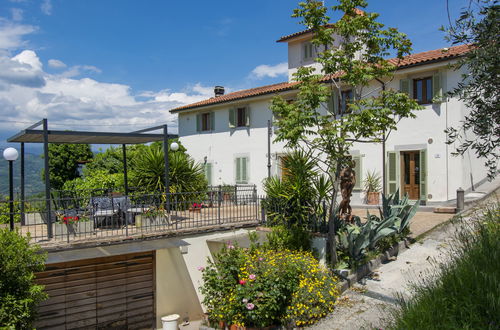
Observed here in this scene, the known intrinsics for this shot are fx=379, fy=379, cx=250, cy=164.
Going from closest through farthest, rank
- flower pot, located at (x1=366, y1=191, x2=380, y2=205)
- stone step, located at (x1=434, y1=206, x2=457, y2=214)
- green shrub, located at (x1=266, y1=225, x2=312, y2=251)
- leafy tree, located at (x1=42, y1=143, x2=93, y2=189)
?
1. green shrub, located at (x1=266, y1=225, x2=312, y2=251)
2. stone step, located at (x1=434, y1=206, x2=457, y2=214)
3. flower pot, located at (x1=366, y1=191, x2=380, y2=205)
4. leafy tree, located at (x1=42, y1=143, x2=93, y2=189)

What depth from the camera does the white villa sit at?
13.8 metres

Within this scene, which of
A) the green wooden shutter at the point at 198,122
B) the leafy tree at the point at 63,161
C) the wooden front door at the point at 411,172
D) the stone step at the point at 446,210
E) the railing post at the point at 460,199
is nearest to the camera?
the railing post at the point at 460,199

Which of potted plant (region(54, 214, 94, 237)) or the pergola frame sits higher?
the pergola frame

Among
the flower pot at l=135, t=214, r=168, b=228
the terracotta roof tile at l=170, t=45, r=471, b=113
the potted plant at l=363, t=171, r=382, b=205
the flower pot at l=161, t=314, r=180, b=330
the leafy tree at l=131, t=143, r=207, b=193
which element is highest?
the terracotta roof tile at l=170, t=45, r=471, b=113

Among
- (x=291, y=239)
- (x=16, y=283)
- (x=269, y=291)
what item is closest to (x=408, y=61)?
(x=291, y=239)

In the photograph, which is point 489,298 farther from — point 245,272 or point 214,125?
point 214,125

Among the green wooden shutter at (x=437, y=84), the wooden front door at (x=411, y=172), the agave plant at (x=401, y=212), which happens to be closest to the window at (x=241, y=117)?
the wooden front door at (x=411, y=172)

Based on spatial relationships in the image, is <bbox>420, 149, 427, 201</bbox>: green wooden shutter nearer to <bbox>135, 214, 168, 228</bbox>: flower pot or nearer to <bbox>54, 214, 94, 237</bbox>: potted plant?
<bbox>135, 214, 168, 228</bbox>: flower pot

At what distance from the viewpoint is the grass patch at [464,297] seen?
11.5ft

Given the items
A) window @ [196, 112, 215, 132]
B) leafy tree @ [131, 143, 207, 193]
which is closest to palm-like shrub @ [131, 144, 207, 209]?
leafy tree @ [131, 143, 207, 193]

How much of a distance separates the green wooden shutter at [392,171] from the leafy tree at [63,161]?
53.9 feet

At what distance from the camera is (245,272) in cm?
793

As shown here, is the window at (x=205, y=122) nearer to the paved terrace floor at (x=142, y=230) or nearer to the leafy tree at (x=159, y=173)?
the leafy tree at (x=159, y=173)

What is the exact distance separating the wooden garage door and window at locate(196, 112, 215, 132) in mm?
13206
